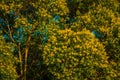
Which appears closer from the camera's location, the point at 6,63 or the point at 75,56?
the point at 75,56

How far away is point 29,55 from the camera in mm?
52375

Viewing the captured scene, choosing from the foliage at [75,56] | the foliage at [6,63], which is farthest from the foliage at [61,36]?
the foliage at [6,63]

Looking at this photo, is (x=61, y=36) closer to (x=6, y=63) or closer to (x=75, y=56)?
(x=75, y=56)

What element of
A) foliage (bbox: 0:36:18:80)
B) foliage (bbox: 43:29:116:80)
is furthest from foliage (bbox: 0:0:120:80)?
foliage (bbox: 0:36:18:80)

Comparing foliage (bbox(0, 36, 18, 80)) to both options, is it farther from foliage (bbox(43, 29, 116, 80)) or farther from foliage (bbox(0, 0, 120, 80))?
foliage (bbox(43, 29, 116, 80))

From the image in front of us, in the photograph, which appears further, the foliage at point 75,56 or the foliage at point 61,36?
the foliage at point 61,36

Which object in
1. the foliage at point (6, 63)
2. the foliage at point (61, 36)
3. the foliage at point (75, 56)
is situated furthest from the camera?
the foliage at point (6, 63)

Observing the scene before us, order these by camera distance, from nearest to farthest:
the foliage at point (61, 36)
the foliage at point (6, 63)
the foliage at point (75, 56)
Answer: the foliage at point (75, 56), the foliage at point (61, 36), the foliage at point (6, 63)

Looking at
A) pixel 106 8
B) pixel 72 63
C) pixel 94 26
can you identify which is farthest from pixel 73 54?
pixel 106 8

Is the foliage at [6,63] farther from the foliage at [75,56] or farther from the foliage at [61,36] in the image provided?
the foliage at [75,56]

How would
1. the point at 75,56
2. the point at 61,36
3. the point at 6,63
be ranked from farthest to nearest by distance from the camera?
the point at 6,63 < the point at 61,36 < the point at 75,56

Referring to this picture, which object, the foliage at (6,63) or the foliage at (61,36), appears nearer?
the foliage at (61,36)

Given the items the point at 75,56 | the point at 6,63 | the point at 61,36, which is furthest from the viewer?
the point at 6,63

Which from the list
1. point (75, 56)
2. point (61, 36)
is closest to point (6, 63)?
point (61, 36)
